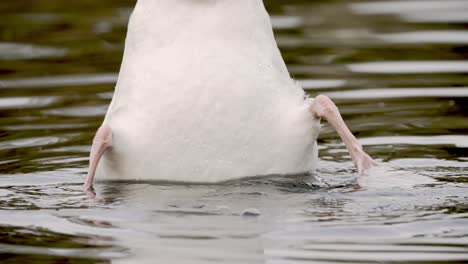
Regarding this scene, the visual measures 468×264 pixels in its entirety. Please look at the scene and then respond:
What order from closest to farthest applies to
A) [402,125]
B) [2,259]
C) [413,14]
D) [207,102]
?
[2,259]
[207,102]
[402,125]
[413,14]

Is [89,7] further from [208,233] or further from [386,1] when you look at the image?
[208,233]

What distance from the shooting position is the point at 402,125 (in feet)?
26.7

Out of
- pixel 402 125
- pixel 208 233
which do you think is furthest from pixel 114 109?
pixel 402 125

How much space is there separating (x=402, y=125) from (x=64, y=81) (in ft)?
9.32

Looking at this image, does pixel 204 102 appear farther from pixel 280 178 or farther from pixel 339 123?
pixel 339 123

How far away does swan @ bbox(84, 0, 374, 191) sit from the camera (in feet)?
20.8

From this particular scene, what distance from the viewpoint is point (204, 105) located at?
249 inches

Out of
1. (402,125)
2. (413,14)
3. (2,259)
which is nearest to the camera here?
(2,259)

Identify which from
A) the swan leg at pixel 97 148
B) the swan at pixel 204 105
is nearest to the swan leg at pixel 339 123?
the swan at pixel 204 105

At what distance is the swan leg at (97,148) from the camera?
6.36 metres

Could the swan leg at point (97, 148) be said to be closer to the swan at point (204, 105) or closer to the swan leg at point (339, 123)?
the swan at point (204, 105)

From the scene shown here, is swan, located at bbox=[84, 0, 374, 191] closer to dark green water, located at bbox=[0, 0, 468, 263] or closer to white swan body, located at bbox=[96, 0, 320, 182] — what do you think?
white swan body, located at bbox=[96, 0, 320, 182]

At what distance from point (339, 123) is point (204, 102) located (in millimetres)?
724

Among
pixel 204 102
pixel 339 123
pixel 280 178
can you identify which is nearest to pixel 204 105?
pixel 204 102
